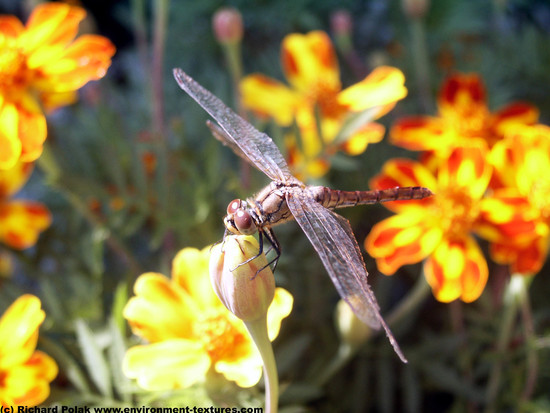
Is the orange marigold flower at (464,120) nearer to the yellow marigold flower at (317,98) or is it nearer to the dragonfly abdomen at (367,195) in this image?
the yellow marigold flower at (317,98)

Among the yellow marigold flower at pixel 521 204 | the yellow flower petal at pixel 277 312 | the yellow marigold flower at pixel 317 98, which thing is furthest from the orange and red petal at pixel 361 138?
the yellow flower petal at pixel 277 312

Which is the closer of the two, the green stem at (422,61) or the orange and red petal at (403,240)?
the orange and red petal at (403,240)

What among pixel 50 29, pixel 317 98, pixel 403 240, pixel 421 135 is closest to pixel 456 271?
pixel 403 240

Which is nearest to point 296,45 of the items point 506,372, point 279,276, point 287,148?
point 287,148

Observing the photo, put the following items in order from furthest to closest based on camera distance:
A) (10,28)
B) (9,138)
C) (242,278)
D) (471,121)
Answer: (471,121) < (10,28) < (9,138) < (242,278)

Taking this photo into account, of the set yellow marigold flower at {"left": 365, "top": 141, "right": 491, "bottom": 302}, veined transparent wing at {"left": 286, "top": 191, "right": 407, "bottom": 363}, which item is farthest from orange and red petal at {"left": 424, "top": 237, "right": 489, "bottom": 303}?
veined transparent wing at {"left": 286, "top": 191, "right": 407, "bottom": 363}

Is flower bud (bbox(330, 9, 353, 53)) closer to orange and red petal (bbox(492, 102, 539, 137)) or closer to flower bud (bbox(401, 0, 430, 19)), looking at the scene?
flower bud (bbox(401, 0, 430, 19))

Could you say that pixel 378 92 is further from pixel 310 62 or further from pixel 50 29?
pixel 50 29
